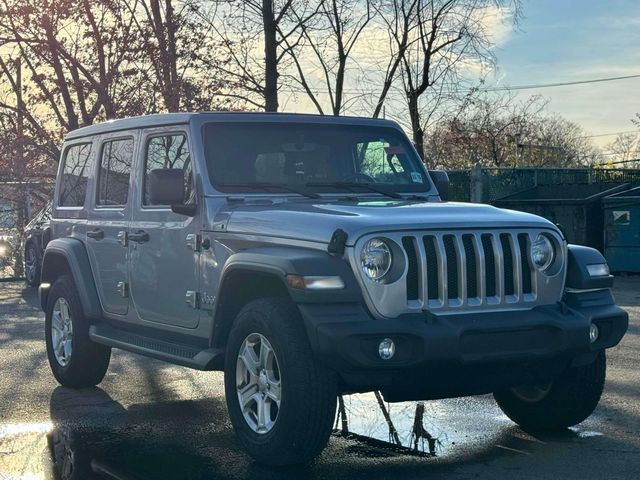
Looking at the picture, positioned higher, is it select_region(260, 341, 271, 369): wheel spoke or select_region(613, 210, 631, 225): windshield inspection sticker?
select_region(613, 210, 631, 225): windshield inspection sticker

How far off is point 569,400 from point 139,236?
2.91m

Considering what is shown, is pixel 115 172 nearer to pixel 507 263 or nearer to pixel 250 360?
pixel 250 360

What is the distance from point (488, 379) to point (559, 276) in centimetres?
74

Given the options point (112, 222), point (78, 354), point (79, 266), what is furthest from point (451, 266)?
point (78, 354)

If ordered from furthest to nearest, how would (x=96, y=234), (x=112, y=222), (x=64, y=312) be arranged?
1. (x=64, y=312)
2. (x=96, y=234)
3. (x=112, y=222)

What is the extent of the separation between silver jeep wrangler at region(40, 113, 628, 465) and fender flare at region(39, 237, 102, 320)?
39 millimetres

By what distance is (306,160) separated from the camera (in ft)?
22.8

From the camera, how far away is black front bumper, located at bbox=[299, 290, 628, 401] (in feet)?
16.8

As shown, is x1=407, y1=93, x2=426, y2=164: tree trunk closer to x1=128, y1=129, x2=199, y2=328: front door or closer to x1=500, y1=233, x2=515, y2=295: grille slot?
x1=128, y1=129, x2=199, y2=328: front door

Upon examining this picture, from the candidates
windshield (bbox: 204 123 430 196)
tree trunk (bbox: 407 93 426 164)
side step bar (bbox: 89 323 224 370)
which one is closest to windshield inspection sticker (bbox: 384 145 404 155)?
windshield (bbox: 204 123 430 196)

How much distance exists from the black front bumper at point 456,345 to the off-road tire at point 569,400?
32 cm

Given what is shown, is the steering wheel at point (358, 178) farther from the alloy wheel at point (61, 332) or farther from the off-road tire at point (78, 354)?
the alloy wheel at point (61, 332)

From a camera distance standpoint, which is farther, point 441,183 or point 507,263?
point 441,183

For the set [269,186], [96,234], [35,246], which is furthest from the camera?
[35,246]
